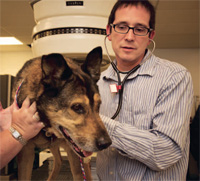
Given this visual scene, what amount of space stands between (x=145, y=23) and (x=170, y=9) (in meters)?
2.77

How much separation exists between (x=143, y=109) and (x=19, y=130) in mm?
580

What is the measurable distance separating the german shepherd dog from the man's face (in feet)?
0.63

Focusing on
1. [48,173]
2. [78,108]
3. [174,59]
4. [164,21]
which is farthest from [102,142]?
[174,59]

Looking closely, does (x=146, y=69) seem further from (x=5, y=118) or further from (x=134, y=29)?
(x=5, y=118)

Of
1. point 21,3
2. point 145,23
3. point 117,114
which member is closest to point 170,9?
point 21,3

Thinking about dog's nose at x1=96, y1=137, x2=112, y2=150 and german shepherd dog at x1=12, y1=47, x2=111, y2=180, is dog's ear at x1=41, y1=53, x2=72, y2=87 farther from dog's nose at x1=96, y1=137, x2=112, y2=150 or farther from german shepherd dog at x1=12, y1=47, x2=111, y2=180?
dog's nose at x1=96, y1=137, x2=112, y2=150

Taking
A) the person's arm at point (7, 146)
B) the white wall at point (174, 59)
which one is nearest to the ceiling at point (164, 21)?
the white wall at point (174, 59)

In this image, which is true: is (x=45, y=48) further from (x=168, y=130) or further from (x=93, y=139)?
(x=168, y=130)

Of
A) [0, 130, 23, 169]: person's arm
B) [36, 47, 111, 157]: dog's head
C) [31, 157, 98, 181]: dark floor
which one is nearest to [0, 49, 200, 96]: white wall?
[31, 157, 98, 181]: dark floor

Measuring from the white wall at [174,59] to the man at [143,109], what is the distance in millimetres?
5445

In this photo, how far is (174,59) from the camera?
21.8ft

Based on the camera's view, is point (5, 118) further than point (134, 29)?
No

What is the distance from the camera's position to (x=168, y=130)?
3.49 ft

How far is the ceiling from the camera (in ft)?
11.4
